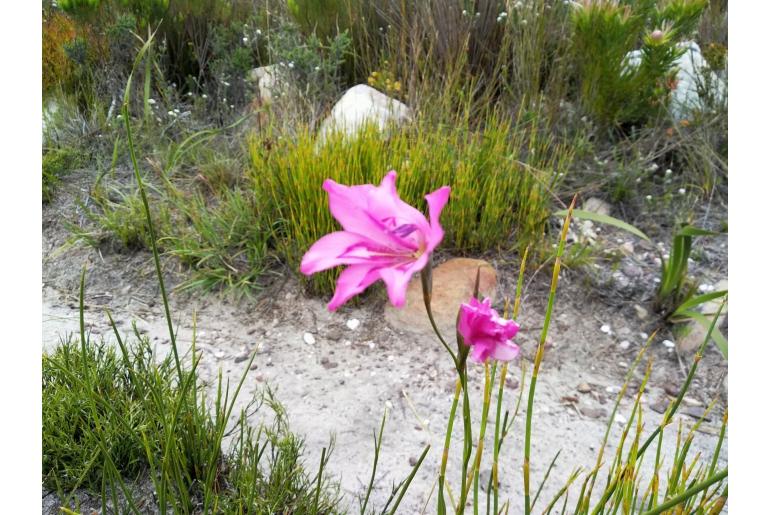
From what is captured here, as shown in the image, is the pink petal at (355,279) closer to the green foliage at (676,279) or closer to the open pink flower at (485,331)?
the open pink flower at (485,331)

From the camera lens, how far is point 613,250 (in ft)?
8.46

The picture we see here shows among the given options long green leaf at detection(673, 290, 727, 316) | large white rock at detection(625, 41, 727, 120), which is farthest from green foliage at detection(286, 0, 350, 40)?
long green leaf at detection(673, 290, 727, 316)

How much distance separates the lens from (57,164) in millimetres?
2947

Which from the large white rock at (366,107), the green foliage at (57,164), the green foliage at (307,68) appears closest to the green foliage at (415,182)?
the large white rock at (366,107)

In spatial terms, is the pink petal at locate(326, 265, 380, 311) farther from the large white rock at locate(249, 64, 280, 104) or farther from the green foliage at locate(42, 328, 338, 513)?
the large white rock at locate(249, 64, 280, 104)

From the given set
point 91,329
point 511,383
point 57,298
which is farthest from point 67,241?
point 511,383

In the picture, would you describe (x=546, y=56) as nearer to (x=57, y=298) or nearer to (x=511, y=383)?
(x=511, y=383)

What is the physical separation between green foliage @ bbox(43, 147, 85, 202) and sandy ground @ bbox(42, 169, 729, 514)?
37cm

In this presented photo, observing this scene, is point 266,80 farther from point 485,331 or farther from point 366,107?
point 485,331

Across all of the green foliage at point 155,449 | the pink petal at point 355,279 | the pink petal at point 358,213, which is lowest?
the green foliage at point 155,449

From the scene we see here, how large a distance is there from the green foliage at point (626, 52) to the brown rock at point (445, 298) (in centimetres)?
124

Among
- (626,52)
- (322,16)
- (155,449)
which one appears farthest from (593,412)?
(322,16)

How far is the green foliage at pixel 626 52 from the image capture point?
2.73 meters

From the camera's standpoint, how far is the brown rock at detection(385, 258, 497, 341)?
87.0 inches
